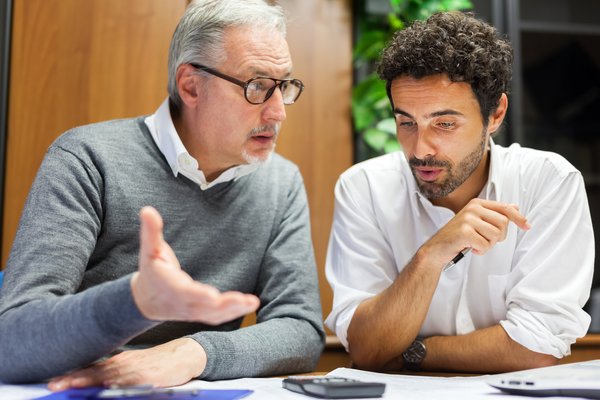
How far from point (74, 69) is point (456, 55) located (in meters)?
1.62

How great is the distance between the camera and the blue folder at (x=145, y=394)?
91cm

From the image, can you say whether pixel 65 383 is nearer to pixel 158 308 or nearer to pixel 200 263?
pixel 158 308

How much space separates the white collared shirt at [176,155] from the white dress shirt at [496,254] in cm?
32

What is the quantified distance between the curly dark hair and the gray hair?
33 cm

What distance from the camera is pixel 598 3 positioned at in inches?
257

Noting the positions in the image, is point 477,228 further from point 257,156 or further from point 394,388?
point 257,156

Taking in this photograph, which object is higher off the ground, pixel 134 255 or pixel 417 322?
pixel 134 255

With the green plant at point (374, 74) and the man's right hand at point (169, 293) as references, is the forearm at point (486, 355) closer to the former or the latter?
the man's right hand at point (169, 293)

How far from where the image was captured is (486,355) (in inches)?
60.4

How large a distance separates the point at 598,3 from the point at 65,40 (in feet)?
18.6

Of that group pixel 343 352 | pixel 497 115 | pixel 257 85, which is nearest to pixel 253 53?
pixel 257 85

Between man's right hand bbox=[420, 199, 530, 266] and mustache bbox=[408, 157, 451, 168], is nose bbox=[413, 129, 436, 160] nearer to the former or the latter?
mustache bbox=[408, 157, 451, 168]

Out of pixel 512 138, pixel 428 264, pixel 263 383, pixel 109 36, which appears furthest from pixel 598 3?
pixel 263 383

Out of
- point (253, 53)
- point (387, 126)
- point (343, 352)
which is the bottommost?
point (343, 352)
